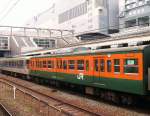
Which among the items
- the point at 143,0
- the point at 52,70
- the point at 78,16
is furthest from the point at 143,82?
the point at 78,16

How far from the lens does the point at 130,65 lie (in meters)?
14.8

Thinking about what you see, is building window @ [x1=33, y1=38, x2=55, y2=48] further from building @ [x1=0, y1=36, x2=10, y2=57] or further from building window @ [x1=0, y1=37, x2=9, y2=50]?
building window @ [x1=0, y1=37, x2=9, y2=50]

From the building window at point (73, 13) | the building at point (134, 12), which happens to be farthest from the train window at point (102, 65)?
the building window at point (73, 13)

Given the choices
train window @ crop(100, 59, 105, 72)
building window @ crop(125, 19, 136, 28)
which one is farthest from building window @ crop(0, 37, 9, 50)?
train window @ crop(100, 59, 105, 72)

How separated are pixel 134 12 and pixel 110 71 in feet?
226

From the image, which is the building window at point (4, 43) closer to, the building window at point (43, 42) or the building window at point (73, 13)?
the building window at point (43, 42)

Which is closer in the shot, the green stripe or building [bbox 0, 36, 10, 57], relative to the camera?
the green stripe

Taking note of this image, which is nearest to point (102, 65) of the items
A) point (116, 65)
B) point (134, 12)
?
point (116, 65)

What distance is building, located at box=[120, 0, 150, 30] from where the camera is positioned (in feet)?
255

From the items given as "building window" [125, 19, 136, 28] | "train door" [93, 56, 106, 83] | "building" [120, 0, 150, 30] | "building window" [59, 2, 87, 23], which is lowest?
"train door" [93, 56, 106, 83]

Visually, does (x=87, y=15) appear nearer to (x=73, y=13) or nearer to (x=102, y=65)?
(x=73, y=13)

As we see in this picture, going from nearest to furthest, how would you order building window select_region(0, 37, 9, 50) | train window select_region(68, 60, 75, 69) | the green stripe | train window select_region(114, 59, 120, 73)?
the green stripe
train window select_region(114, 59, 120, 73)
train window select_region(68, 60, 75, 69)
building window select_region(0, 37, 9, 50)

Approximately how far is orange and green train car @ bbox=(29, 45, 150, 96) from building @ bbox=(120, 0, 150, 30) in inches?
2200

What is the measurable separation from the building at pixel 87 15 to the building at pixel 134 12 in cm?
416
